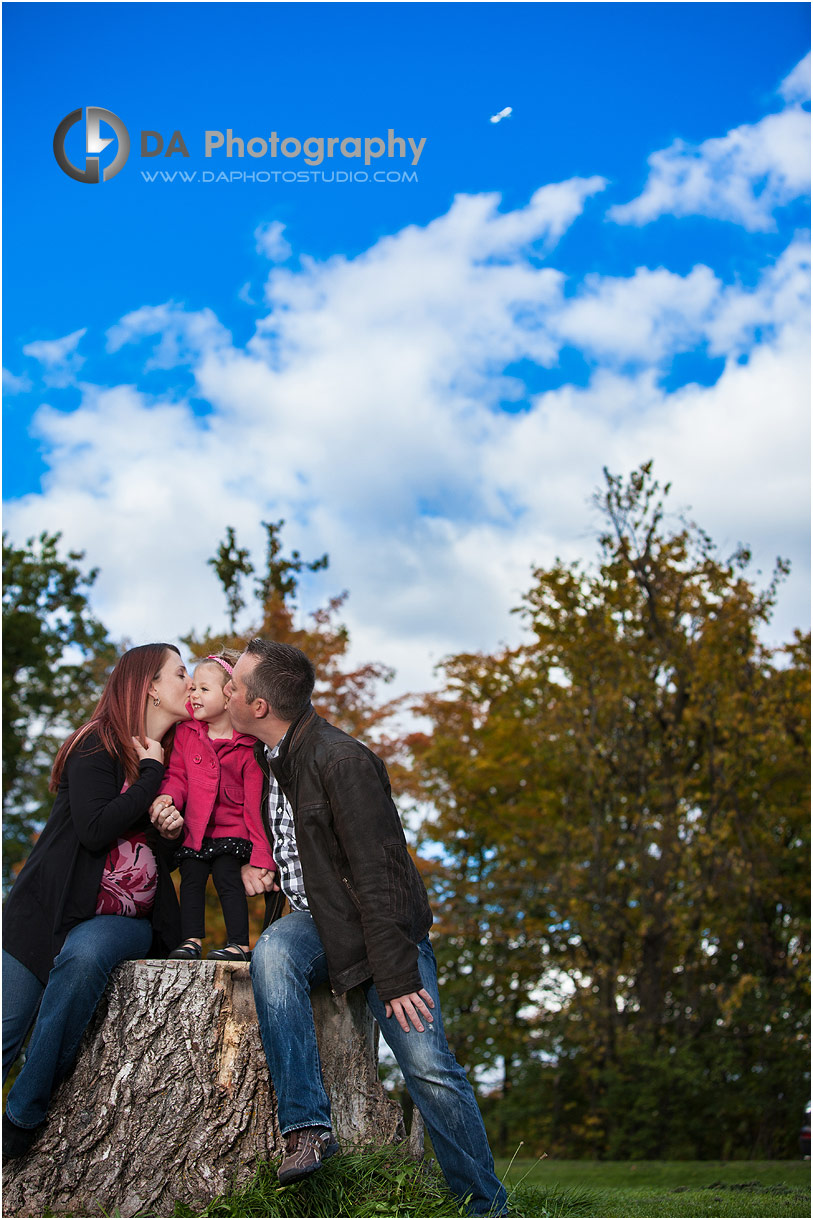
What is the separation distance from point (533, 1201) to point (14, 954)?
2340mm

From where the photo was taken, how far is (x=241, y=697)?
3.51m

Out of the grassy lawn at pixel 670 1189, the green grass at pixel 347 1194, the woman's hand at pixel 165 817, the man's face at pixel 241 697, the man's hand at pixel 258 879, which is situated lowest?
the grassy lawn at pixel 670 1189

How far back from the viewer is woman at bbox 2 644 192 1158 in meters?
3.28

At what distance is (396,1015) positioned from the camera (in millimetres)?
3121

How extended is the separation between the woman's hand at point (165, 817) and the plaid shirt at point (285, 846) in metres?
0.34

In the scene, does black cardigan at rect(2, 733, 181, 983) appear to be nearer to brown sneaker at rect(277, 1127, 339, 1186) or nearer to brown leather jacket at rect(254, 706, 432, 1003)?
brown leather jacket at rect(254, 706, 432, 1003)

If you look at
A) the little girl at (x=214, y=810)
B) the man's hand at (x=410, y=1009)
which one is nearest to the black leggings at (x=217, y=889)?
the little girl at (x=214, y=810)

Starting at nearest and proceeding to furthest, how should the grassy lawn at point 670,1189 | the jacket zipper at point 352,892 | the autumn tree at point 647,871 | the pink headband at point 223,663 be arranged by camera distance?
the jacket zipper at point 352,892 → the pink headband at point 223,663 → the grassy lawn at point 670,1189 → the autumn tree at point 647,871

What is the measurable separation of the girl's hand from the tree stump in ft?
2.35

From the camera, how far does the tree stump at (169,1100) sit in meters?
3.28

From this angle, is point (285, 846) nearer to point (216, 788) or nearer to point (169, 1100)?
point (216, 788)

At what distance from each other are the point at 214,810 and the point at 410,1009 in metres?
1.12

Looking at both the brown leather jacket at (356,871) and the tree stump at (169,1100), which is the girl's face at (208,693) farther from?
the tree stump at (169,1100)

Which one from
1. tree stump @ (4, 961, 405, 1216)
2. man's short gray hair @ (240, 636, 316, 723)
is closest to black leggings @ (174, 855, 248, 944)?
tree stump @ (4, 961, 405, 1216)
